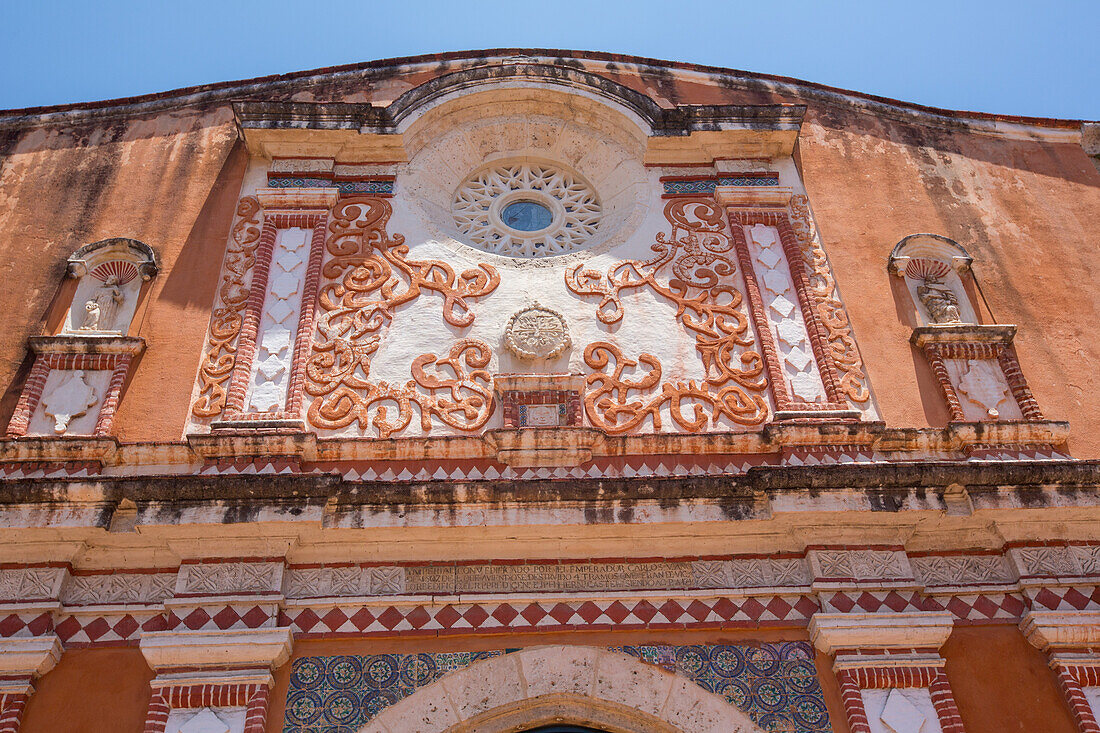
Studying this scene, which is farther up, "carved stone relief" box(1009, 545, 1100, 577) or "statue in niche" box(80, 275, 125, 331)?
"statue in niche" box(80, 275, 125, 331)

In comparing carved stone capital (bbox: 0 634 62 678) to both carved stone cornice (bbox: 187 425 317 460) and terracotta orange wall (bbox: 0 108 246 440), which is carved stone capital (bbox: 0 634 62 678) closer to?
carved stone cornice (bbox: 187 425 317 460)

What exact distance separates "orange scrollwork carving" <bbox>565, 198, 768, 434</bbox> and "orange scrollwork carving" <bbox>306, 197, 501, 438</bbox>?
808 mm

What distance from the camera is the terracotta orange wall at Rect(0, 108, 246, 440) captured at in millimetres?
7375

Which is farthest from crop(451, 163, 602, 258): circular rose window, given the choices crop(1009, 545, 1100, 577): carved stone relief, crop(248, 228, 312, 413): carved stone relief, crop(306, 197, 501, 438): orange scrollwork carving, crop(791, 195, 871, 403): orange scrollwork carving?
crop(1009, 545, 1100, 577): carved stone relief

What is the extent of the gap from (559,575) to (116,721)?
2.61 m

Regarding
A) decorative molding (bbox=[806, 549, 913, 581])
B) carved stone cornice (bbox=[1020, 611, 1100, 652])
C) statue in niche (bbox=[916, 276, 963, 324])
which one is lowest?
carved stone cornice (bbox=[1020, 611, 1100, 652])

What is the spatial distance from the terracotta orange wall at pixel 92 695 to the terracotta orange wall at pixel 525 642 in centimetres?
78

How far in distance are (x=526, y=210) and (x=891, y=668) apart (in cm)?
483

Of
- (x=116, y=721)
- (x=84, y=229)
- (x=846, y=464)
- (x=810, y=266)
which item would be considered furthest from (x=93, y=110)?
(x=846, y=464)

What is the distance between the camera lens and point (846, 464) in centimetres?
660

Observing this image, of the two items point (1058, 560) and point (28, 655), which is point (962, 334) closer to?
point (1058, 560)

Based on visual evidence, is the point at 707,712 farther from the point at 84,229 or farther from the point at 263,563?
the point at 84,229

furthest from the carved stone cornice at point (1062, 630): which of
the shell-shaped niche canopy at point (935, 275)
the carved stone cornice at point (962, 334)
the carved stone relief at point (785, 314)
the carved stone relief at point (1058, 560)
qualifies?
the shell-shaped niche canopy at point (935, 275)

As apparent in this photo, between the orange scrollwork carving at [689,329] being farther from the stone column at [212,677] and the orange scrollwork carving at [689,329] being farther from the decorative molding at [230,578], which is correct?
the stone column at [212,677]
